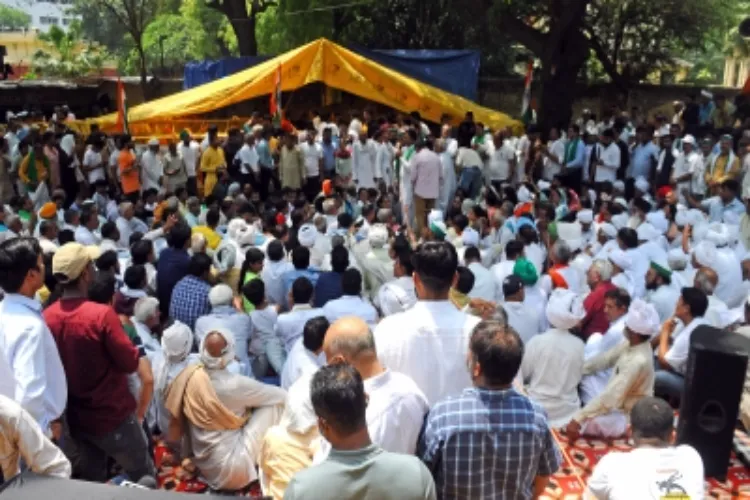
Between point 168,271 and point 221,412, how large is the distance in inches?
88.4

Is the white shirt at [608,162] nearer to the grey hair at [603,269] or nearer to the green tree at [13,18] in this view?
the grey hair at [603,269]

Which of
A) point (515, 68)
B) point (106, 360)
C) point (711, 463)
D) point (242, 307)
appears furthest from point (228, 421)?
point (515, 68)

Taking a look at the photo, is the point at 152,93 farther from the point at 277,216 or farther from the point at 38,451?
the point at 38,451

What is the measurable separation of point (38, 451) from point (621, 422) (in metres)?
3.40

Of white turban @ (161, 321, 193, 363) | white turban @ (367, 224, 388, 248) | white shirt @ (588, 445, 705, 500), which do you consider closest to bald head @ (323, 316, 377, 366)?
white shirt @ (588, 445, 705, 500)

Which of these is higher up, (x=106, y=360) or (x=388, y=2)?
(x=388, y=2)

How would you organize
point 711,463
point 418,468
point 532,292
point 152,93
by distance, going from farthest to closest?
point 152,93, point 532,292, point 711,463, point 418,468

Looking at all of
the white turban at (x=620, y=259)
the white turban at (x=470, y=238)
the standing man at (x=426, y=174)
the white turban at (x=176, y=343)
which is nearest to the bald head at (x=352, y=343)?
the white turban at (x=176, y=343)

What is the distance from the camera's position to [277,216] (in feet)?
26.0

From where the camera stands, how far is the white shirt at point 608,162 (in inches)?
427

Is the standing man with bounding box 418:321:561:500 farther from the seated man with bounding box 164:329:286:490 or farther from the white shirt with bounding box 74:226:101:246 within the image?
the white shirt with bounding box 74:226:101:246

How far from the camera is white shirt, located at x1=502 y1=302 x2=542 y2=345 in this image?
5.22 metres

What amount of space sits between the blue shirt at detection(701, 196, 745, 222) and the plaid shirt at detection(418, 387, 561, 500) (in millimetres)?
6944

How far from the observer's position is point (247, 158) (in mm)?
10875
